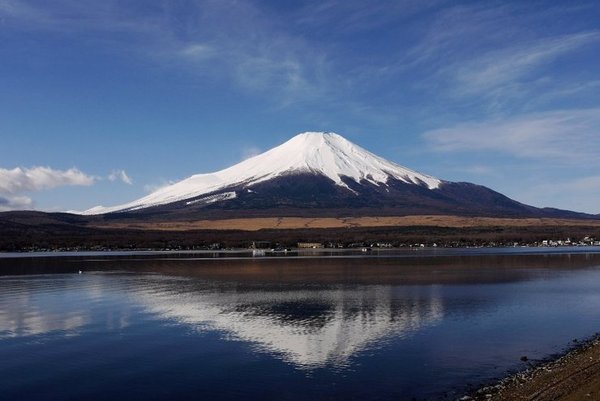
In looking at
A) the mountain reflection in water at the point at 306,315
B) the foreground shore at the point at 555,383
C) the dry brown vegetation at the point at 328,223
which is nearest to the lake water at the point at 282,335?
the mountain reflection in water at the point at 306,315

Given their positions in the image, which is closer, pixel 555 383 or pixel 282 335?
pixel 555 383

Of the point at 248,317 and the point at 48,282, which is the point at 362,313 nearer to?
the point at 248,317

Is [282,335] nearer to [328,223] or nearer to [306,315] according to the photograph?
[306,315]

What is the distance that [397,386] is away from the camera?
16797 millimetres

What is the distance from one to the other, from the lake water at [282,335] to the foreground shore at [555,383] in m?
0.93

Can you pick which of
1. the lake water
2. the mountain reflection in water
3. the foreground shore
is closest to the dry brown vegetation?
the lake water

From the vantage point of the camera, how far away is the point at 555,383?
1556 cm

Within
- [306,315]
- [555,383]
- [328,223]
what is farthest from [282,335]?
[328,223]

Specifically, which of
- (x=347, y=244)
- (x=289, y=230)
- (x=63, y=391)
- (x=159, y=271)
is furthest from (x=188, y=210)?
(x=63, y=391)

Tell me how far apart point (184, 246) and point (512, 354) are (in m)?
105

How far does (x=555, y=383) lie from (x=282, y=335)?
36.4ft

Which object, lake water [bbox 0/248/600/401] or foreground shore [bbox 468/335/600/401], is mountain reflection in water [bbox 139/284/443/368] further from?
foreground shore [bbox 468/335/600/401]

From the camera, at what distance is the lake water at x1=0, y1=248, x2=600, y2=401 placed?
17.1 m

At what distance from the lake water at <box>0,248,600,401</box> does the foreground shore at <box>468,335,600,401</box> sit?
3.04ft
